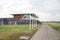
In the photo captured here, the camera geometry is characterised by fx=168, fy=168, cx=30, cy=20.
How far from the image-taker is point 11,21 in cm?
4491

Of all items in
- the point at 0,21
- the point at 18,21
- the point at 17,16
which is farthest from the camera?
the point at 17,16

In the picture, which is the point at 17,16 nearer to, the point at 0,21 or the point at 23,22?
the point at 23,22

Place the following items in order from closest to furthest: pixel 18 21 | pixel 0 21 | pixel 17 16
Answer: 1. pixel 0 21
2. pixel 18 21
3. pixel 17 16

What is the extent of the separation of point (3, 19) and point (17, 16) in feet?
17.0

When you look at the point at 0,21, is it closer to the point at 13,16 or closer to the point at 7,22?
the point at 7,22

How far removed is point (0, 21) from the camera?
40.1 meters

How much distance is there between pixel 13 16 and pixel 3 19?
6.10 m

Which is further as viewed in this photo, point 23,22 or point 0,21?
point 23,22

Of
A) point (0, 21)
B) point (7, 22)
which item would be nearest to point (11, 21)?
point (7, 22)

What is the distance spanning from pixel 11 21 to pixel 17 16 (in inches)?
92.6

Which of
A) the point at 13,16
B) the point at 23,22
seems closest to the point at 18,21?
the point at 23,22

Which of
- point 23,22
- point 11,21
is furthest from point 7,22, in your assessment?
point 23,22

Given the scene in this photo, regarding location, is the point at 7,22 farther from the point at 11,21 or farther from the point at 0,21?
the point at 0,21

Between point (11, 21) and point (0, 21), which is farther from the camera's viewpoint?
point (11, 21)
